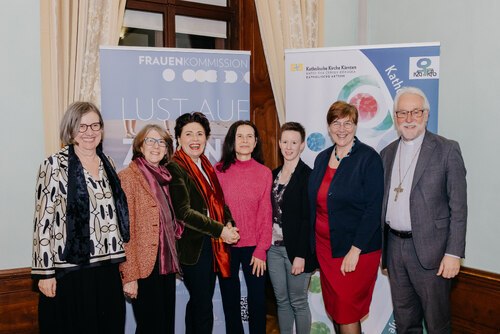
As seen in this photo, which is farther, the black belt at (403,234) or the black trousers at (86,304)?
the black belt at (403,234)

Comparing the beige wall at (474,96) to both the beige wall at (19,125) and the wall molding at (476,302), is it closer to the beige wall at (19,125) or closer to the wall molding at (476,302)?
the wall molding at (476,302)

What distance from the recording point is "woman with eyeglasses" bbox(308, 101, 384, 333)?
2.57 metres

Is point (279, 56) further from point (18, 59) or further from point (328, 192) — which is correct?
point (18, 59)

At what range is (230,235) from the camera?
270 centimetres

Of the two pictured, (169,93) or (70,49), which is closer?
(70,49)

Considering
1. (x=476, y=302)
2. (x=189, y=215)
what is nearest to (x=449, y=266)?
(x=476, y=302)

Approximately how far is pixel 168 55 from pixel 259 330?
1.87 metres

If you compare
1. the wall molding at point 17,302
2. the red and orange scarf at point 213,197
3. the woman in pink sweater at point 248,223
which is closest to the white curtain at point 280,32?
the woman in pink sweater at point 248,223

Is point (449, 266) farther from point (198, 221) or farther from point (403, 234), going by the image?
point (198, 221)

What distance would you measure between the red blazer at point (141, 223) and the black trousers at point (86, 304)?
133 mm

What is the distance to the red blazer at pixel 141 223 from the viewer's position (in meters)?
2.48

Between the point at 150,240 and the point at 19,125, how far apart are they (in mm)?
1220

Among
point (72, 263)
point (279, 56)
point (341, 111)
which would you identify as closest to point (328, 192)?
point (341, 111)

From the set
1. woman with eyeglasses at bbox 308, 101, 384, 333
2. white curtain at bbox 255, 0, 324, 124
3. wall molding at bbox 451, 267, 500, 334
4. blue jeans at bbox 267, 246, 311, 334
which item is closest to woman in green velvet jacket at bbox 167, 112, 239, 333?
blue jeans at bbox 267, 246, 311, 334
